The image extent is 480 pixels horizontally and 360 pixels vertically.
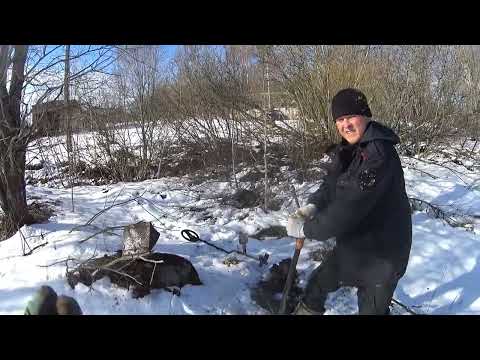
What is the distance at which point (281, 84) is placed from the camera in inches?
347

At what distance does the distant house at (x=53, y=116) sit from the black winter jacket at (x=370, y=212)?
463 cm

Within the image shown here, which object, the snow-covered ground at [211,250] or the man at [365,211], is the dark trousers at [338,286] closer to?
the man at [365,211]

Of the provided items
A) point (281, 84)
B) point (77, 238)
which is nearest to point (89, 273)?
point (77, 238)

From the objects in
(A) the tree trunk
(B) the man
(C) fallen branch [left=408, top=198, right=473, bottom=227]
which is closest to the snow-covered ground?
(C) fallen branch [left=408, top=198, right=473, bottom=227]

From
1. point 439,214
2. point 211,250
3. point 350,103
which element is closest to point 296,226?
point 350,103

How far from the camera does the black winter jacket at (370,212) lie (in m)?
2.16

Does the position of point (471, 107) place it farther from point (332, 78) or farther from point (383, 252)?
point (383, 252)

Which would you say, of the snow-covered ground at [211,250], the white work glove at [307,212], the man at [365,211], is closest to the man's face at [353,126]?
the man at [365,211]

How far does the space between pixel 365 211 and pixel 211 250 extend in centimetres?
316

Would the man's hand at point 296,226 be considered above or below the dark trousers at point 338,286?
above

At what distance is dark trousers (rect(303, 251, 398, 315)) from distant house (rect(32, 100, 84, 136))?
447 centimetres

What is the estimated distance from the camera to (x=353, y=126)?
2379mm

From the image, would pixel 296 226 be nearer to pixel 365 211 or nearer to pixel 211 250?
pixel 365 211
